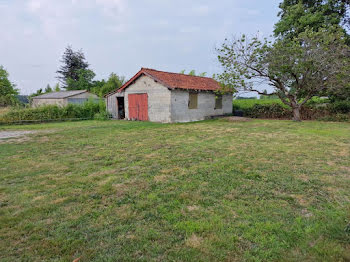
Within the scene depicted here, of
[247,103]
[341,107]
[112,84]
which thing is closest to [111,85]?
[112,84]

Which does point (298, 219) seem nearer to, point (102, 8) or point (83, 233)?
point (83, 233)

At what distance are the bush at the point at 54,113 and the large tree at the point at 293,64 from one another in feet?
34.3

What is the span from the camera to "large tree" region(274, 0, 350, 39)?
14977mm

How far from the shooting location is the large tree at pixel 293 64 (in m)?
12.1

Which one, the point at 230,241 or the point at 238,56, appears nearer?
the point at 230,241

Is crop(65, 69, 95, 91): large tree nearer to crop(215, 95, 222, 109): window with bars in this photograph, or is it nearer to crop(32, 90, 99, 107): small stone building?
crop(32, 90, 99, 107): small stone building

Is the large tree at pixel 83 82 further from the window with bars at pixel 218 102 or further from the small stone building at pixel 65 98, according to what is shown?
the window with bars at pixel 218 102

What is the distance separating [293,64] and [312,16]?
5177mm

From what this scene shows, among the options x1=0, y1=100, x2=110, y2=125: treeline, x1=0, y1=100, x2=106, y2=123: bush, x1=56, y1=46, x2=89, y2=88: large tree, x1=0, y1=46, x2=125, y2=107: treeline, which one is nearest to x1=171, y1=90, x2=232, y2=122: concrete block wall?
x1=0, y1=100, x2=110, y2=125: treeline

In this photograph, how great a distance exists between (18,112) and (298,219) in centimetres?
1633

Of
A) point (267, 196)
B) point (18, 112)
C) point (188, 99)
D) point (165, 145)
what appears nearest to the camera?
point (267, 196)

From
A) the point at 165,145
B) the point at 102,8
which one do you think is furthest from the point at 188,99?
the point at 165,145

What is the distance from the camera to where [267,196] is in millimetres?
3158

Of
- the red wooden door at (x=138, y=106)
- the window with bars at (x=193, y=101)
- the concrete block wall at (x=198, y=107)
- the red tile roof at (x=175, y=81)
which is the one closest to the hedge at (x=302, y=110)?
the concrete block wall at (x=198, y=107)
